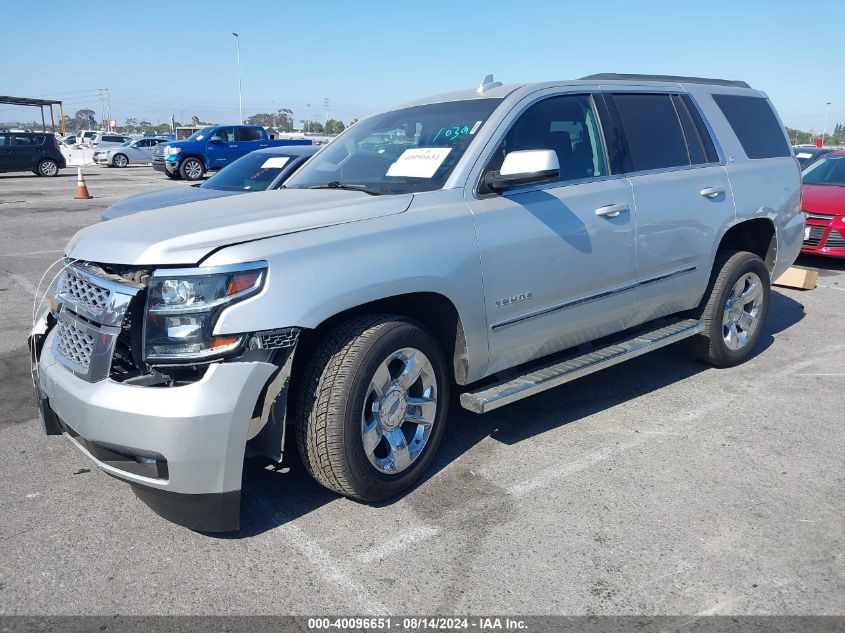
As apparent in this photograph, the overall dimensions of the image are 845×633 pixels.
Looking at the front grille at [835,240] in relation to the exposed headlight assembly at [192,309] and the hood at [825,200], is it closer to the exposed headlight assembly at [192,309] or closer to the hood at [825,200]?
the hood at [825,200]

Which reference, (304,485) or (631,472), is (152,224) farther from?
(631,472)

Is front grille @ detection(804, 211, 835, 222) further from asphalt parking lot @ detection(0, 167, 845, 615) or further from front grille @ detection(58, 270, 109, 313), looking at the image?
front grille @ detection(58, 270, 109, 313)

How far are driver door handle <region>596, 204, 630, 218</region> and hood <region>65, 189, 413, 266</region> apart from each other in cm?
125

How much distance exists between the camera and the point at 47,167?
87.9 ft

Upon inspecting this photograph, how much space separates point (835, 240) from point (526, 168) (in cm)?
731

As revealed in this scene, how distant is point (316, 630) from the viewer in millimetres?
2547

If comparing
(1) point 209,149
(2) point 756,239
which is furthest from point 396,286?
(1) point 209,149

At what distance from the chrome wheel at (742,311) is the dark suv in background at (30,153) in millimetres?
27143

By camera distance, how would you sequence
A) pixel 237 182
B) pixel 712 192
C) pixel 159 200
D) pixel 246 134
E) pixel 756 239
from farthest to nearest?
pixel 246 134
pixel 237 182
pixel 159 200
pixel 756 239
pixel 712 192

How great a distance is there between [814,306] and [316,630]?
671cm

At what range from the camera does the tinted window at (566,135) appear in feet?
12.9

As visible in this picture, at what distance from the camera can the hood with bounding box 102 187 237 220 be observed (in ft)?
27.1

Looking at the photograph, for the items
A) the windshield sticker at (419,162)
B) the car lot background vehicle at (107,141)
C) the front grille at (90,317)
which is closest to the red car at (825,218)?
the windshield sticker at (419,162)

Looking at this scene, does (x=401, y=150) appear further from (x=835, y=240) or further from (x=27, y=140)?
(x=27, y=140)
